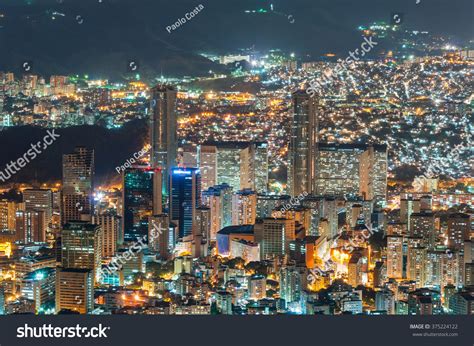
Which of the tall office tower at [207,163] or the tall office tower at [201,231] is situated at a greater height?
the tall office tower at [207,163]

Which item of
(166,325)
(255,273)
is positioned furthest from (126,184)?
(166,325)

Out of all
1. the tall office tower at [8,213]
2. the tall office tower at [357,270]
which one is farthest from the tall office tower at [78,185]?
the tall office tower at [357,270]

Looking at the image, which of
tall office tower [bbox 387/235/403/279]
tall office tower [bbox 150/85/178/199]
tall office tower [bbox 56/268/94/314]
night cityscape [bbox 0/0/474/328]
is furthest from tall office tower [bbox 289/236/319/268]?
tall office tower [bbox 150/85/178/199]

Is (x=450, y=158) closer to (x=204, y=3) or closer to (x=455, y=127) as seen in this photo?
(x=455, y=127)

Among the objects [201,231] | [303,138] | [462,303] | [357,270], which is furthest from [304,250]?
[303,138]

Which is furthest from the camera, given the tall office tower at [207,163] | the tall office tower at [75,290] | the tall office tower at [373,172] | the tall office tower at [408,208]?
the tall office tower at [207,163]

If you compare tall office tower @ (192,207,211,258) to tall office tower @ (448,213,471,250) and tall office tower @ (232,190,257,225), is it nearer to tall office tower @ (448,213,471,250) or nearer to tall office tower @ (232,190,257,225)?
tall office tower @ (232,190,257,225)

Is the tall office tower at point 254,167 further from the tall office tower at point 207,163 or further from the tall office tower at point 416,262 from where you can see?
the tall office tower at point 416,262

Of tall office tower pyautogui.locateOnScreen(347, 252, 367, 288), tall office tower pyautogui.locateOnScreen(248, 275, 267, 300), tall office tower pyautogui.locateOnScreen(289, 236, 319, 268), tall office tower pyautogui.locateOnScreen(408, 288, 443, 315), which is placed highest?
tall office tower pyautogui.locateOnScreen(289, 236, 319, 268)
